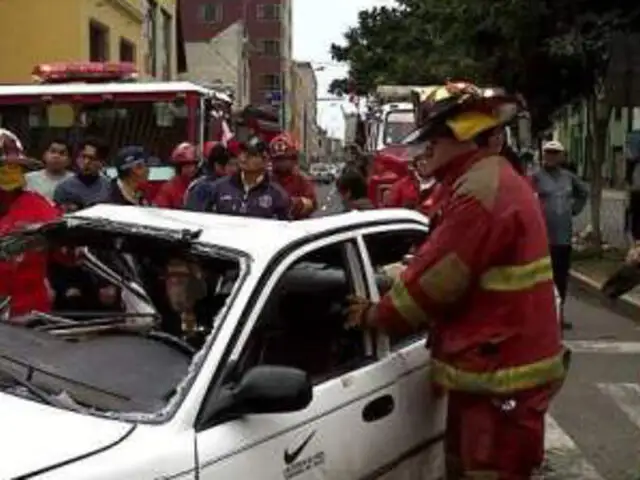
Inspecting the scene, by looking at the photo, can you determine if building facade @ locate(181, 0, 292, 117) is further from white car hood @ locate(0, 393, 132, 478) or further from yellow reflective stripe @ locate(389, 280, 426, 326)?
white car hood @ locate(0, 393, 132, 478)

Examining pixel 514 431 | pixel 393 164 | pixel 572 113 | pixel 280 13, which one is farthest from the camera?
pixel 280 13

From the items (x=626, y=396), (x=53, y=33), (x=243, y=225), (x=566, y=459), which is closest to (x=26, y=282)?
(x=243, y=225)

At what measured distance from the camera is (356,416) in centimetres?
405

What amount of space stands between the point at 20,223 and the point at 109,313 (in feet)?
5.39

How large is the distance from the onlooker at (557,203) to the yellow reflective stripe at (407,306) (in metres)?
7.35

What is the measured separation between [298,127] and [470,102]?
117983 mm

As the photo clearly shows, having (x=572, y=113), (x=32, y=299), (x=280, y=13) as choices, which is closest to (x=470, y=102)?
(x=32, y=299)

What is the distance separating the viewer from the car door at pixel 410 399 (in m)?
4.35

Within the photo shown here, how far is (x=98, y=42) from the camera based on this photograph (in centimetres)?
2559

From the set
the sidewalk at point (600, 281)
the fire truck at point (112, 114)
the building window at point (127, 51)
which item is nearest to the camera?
the sidewalk at point (600, 281)

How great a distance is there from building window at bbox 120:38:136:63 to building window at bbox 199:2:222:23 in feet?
278

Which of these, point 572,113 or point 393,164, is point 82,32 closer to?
point 572,113

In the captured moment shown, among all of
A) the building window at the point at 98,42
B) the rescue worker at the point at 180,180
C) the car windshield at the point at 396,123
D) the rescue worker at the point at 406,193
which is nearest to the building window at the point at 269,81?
the building window at the point at 98,42

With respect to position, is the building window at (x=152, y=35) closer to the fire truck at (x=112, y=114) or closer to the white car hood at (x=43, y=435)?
the fire truck at (x=112, y=114)
